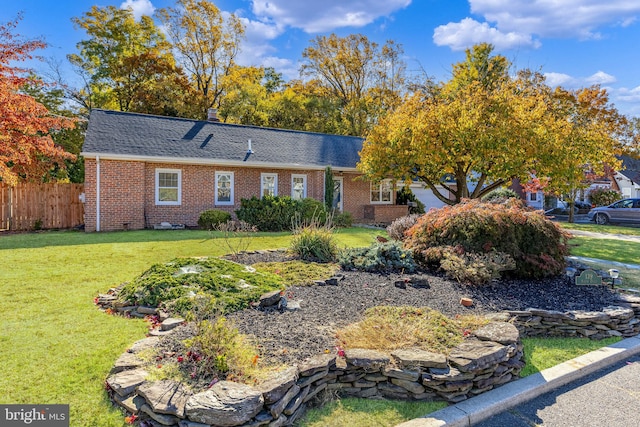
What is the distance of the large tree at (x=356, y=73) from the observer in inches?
1253

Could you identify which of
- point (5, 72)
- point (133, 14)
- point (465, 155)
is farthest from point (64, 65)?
point (465, 155)

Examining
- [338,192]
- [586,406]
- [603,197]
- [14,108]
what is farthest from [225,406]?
[603,197]

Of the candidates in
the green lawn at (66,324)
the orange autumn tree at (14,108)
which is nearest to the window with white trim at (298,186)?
the green lawn at (66,324)

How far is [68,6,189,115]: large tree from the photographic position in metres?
26.8

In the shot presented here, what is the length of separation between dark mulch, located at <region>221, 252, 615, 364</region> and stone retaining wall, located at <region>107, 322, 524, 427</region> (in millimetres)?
343

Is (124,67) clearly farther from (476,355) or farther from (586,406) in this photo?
(586,406)

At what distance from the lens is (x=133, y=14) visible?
91.0 ft

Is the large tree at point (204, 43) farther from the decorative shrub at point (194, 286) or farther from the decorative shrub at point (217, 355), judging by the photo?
the decorative shrub at point (217, 355)

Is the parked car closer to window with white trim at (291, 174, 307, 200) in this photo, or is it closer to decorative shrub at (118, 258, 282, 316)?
window with white trim at (291, 174, 307, 200)

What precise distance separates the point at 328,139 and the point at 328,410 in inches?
758

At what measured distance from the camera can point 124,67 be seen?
89.0ft

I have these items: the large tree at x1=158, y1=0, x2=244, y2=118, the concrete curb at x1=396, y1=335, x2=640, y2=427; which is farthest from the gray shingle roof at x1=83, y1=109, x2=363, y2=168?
the concrete curb at x1=396, y1=335, x2=640, y2=427

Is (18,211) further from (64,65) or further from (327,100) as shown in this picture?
(327,100)

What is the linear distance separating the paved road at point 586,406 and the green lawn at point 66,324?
3127 millimetres
